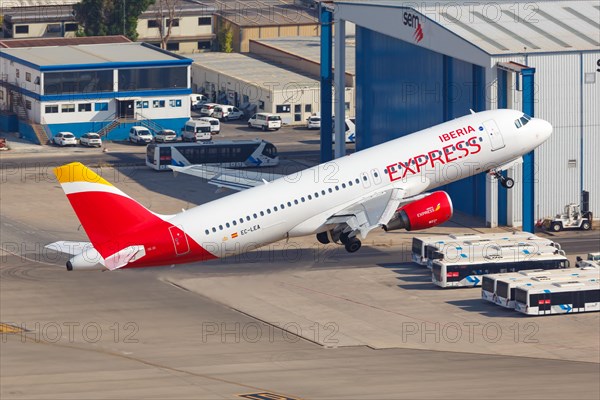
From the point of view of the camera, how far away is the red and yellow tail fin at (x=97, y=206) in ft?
330

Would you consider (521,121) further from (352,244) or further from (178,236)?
(178,236)

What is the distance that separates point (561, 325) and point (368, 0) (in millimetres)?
73795

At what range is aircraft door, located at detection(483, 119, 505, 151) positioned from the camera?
399 feet

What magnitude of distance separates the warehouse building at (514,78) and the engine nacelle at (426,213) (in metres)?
42.7

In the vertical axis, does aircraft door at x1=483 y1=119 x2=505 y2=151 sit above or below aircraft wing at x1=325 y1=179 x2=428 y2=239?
above

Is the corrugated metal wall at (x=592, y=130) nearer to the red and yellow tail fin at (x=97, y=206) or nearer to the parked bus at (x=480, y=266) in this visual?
the parked bus at (x=480, y=266)

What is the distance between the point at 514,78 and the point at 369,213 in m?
50.6

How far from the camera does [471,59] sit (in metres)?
164

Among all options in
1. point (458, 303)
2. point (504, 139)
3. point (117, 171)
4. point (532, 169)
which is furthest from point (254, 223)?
point (117, 171)

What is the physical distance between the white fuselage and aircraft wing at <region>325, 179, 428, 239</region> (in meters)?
0.43

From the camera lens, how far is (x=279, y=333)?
435ft

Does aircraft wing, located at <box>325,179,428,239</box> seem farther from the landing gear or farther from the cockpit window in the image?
the cockpit window

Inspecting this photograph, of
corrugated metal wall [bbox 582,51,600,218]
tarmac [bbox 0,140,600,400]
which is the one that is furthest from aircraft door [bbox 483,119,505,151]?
corrugated metal wall [bbox 582,51,600,218]

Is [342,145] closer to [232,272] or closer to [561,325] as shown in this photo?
[232,272]
